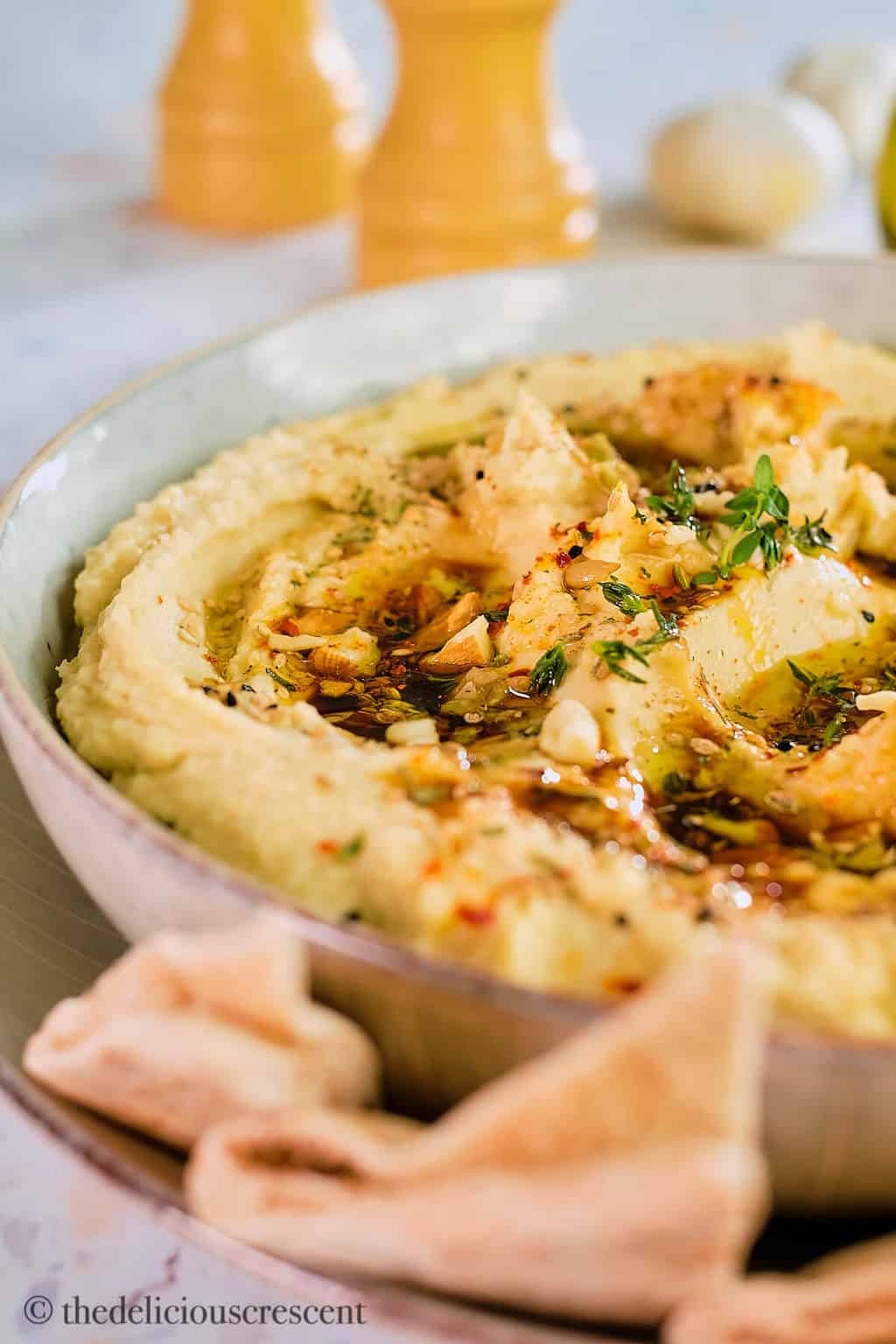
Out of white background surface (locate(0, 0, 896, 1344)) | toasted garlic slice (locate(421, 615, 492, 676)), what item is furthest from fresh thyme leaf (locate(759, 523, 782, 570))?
white background surface (locate(0, 0, 896, 1344))

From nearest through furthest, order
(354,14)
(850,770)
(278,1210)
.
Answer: (278,1210) → (850,770) → (354,14)

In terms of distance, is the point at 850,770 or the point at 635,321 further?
the point at 635,321

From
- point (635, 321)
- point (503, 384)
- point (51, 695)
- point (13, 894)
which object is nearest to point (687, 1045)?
point (13, 894)

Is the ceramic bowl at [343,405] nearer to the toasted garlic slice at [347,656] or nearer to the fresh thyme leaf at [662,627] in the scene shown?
the toasted garlic slice at [347,656]

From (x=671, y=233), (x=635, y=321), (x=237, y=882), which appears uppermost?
(x=237, y=882)

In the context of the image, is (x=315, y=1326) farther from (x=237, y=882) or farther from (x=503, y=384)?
(x=503, y=384)

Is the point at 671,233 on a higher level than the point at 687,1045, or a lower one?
lower

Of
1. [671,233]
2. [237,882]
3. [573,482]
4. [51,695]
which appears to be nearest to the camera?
[237,882]
